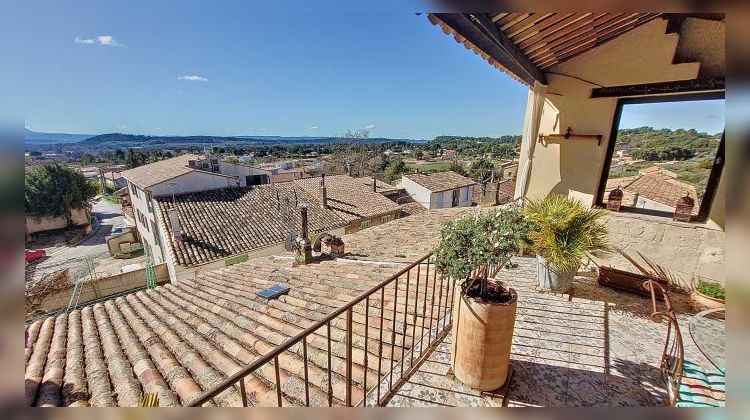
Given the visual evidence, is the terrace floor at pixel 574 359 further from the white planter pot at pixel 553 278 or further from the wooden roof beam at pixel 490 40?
the wooden roof beam at pixel 490 40

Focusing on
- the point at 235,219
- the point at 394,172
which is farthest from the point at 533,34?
the point at 394,172

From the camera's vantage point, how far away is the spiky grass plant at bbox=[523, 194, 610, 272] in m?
3.81

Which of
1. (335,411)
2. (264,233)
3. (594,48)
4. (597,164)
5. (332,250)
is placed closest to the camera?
(335,411)

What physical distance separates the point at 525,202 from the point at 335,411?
5.11 metres

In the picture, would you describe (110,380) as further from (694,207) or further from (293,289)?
(694,207)

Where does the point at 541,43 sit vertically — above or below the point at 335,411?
above

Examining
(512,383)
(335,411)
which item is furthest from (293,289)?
(335,411)

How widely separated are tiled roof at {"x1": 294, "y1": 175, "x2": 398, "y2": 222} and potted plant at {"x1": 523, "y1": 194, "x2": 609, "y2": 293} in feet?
37.8

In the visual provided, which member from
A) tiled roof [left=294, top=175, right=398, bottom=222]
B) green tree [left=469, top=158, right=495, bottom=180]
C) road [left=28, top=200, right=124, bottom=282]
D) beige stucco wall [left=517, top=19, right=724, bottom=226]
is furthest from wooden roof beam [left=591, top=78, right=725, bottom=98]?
green tree [left=469, top=158, right=495, bottom=180]

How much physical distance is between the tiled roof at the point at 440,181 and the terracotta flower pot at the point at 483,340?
20.7 metres

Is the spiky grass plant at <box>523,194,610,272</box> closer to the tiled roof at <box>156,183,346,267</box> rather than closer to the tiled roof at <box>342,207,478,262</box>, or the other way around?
the tiled roof at <box>342,207,478,262</box>

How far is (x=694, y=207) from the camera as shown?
4121 mm

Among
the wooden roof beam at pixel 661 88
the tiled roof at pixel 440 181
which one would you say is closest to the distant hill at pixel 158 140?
the tiled roof at pixel 440 181

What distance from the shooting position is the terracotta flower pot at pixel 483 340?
7.05 ft
